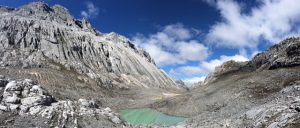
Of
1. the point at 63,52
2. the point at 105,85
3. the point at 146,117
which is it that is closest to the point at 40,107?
the point at 146,117

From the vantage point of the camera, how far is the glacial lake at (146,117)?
7912cm

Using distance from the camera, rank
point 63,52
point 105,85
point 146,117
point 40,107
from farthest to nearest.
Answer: point 63,52, point 105,85, point 146,117, point 40,107

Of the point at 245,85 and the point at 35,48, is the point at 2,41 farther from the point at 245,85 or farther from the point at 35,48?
the point at 245,85

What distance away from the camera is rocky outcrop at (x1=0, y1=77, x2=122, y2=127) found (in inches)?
2224

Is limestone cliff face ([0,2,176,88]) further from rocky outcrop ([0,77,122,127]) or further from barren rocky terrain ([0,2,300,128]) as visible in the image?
rocky outcrop ([0,77,122,127])

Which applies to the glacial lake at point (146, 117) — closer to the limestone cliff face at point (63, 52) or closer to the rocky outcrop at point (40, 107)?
the rocky outcrop at point (40, 107)

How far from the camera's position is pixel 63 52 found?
156750mm

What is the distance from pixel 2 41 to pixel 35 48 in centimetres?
1347

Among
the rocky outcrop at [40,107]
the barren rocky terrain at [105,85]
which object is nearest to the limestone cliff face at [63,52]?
the barren rocky terrain at [105,85]

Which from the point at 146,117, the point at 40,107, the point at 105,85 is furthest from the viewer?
the point at 105,85

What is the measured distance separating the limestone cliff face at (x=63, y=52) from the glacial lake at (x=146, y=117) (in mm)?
44253

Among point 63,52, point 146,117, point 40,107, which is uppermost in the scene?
point 63,52

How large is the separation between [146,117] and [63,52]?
7966cm

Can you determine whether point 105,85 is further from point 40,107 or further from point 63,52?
A: point 40,107
